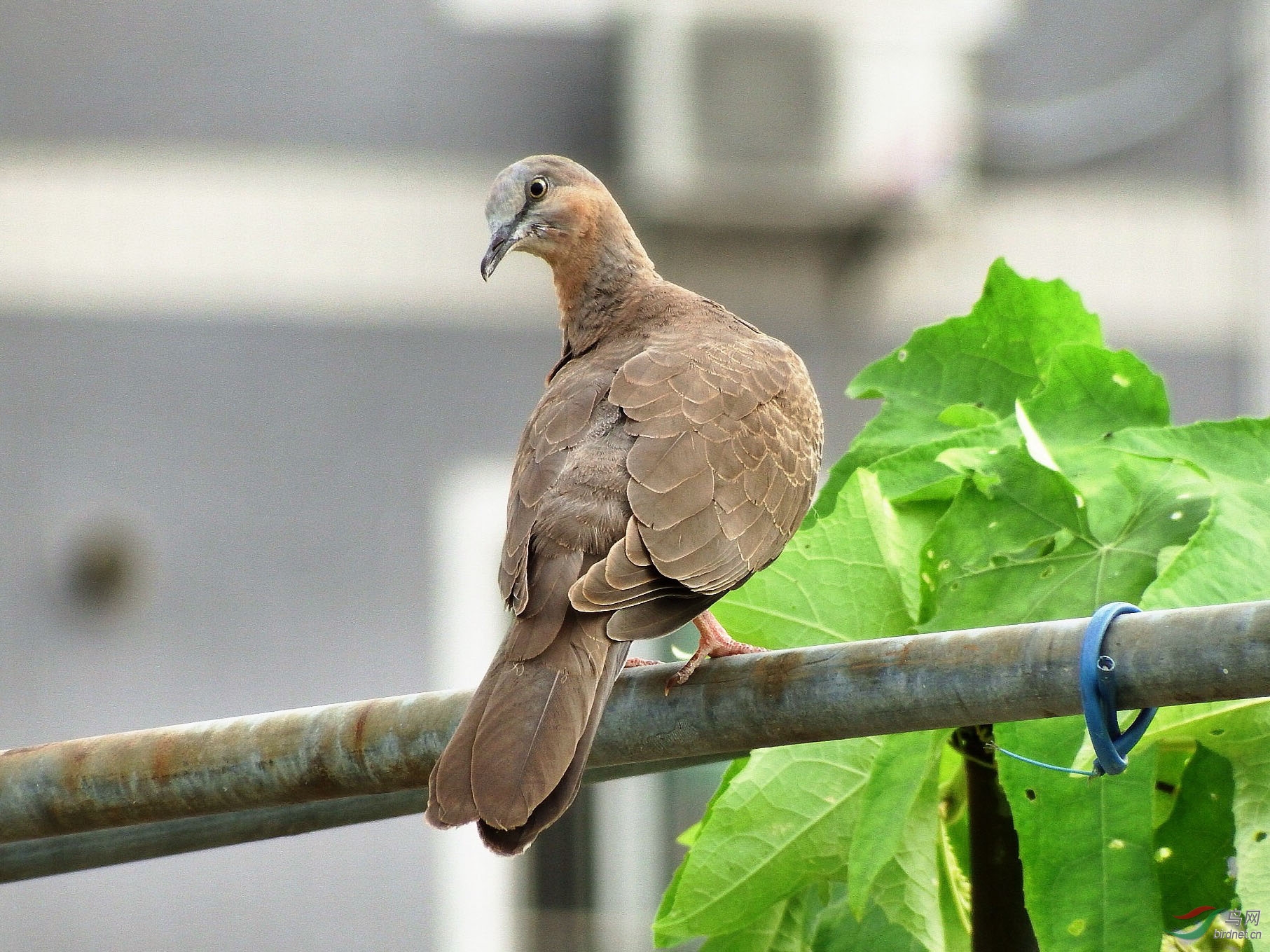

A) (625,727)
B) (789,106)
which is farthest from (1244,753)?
(789,106)

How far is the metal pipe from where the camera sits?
0.97 meters

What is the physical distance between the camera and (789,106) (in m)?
6.72

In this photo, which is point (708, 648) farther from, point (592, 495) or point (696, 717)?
point (696, 717)

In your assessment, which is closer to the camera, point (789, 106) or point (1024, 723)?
point (1024, 723)

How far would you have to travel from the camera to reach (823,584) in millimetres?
1384

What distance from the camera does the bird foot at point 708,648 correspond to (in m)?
1.29

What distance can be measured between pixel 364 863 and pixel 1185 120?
5.06m

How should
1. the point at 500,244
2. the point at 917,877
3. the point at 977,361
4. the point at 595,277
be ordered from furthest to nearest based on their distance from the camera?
the point at 595,277, the point at 500,244, the point at 977,361, the point at 917,877

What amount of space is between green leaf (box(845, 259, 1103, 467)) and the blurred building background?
5.05m

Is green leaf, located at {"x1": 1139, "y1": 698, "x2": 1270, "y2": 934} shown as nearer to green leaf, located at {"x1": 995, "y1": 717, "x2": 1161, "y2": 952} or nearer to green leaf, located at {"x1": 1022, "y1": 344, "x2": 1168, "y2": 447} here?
green leaf, located at {"x1": 995, "y1": 717, "x2": 1161, "y2": 952}

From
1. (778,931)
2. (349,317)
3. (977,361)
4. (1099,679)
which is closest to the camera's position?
(1099,679)

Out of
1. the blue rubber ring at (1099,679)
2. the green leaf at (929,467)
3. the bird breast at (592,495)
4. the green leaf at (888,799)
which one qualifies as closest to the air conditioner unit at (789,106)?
the bird breast at (592,495)

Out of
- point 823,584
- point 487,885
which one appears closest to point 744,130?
point 487,885

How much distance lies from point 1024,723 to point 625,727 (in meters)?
0.33
